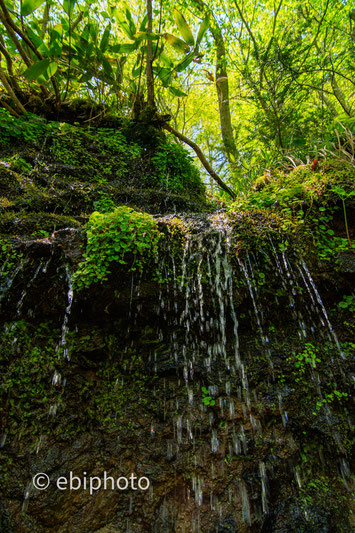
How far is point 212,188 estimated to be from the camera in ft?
23.6

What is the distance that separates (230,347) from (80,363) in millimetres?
1667

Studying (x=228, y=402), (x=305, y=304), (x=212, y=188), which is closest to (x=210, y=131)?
(x=212, y=188)

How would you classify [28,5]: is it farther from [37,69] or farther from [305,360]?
[305,360]

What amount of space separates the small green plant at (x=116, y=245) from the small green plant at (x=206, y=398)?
4.81 ft

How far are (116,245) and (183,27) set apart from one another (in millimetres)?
5414

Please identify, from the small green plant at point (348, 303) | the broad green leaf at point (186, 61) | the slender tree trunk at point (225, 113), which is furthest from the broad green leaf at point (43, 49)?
the small green plant at point (348, 303)

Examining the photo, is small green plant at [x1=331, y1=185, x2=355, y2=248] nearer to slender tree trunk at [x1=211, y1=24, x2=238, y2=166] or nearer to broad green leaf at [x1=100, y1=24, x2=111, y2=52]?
slender tree trunk at [x1=211, y1=24, x2=238, y2=166]

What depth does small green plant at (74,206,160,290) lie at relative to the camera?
2.43 m

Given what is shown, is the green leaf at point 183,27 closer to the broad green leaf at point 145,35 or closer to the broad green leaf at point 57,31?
the broad green leaf at point 145,35

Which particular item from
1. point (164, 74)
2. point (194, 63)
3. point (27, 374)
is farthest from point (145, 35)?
point (27, 374)

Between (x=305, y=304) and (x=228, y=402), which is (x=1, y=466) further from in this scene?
(x=305, y=304)

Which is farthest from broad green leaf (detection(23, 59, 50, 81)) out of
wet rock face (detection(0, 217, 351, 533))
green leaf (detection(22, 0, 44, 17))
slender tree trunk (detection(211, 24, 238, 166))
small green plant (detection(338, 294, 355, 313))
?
small green plant (detection(338, 294, 355, 313))

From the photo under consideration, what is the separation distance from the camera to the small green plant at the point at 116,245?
243cm

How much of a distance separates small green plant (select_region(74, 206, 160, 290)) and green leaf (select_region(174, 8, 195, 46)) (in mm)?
4900
